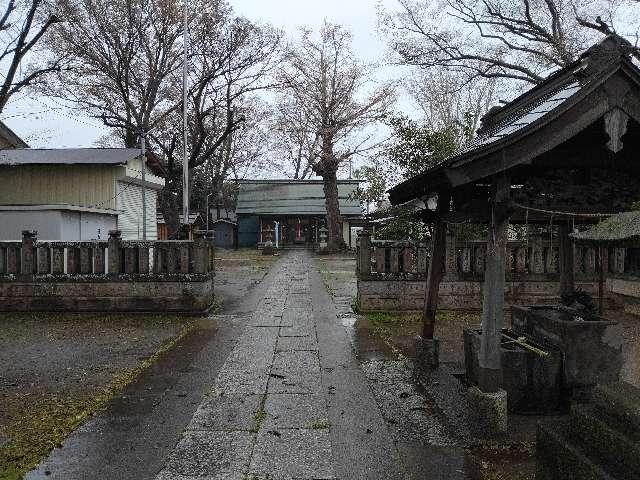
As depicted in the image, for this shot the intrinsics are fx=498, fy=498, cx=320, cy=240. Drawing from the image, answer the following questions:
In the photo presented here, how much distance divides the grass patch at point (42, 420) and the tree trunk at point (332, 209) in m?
29.0

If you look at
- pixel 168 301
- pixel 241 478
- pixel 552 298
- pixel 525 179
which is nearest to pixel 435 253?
pixel 525 179

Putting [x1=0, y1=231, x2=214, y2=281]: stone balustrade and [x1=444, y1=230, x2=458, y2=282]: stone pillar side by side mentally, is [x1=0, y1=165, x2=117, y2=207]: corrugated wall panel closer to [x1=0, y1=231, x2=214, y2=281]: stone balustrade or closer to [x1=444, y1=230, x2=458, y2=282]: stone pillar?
[x1=0, y1=231, x2=214, y2=281]: stone balustrade

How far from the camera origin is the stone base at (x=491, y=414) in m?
4.84

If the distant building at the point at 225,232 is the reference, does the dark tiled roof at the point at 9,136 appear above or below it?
above

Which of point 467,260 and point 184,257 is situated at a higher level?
point 184,257

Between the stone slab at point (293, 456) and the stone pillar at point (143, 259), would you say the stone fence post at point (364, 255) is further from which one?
the stone slab at point (293, 456)

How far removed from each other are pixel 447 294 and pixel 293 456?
25.8ft

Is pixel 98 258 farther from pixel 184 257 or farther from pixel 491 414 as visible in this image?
pixel 491 414

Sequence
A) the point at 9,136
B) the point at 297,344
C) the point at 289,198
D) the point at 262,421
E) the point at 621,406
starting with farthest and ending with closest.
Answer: the point at 289,198 → the point at 9,136 → the point at 297,344 → the point at 262,421 → the point at 621,406

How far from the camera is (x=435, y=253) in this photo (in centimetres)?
695

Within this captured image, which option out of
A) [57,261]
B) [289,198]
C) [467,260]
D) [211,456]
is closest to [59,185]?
[57,261]

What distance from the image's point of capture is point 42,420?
5148 millimetres

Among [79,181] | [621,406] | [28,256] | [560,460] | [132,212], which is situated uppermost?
[79,181]

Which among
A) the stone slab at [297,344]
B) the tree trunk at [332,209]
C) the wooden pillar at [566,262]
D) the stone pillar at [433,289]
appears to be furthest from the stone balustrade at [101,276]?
the tree trunk at [332,209]
